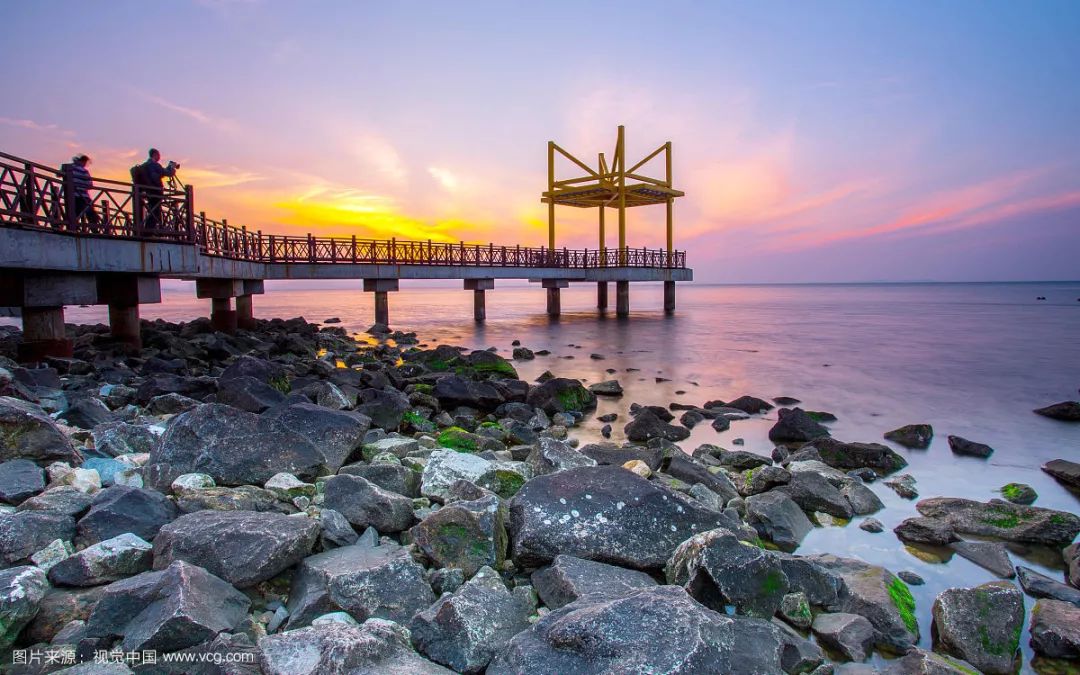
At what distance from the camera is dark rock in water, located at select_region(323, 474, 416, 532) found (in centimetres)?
421

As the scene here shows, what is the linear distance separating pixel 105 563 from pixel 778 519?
4.75 metres

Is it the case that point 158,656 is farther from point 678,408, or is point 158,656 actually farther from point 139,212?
point 139,212

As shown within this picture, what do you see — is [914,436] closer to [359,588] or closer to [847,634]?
[847,634]

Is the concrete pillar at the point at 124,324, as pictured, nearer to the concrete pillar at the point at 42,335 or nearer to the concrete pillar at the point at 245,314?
the concrete pillar at the point at 42,335

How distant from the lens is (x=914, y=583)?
186 inches

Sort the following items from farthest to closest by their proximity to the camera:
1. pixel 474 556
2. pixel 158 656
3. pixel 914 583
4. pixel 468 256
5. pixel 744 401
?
pixel 468 256 → pixel 744 401 → pixel 914 583 → pixel 474 556 → pixel 158 656

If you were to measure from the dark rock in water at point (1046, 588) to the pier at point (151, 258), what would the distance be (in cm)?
1194

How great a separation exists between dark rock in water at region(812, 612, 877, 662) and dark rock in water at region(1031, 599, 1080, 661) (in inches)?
39.1

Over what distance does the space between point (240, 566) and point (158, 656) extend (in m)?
Answer: 0.66

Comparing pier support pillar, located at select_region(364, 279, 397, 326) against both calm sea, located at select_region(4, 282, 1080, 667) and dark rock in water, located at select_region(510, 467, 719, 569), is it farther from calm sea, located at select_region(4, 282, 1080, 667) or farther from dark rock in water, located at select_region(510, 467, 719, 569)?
dark rock in water, located at select_region(510, 467, 719, 569)

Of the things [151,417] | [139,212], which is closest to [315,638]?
[151,417]

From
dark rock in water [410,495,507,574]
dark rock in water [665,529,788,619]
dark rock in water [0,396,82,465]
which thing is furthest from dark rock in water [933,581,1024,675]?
dark rock in water [0,396,82,465]

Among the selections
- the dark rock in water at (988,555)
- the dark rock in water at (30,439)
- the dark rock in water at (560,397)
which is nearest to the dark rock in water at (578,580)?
the dark rock in water at (988,555)

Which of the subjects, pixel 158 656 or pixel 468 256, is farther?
pixel 468 256
